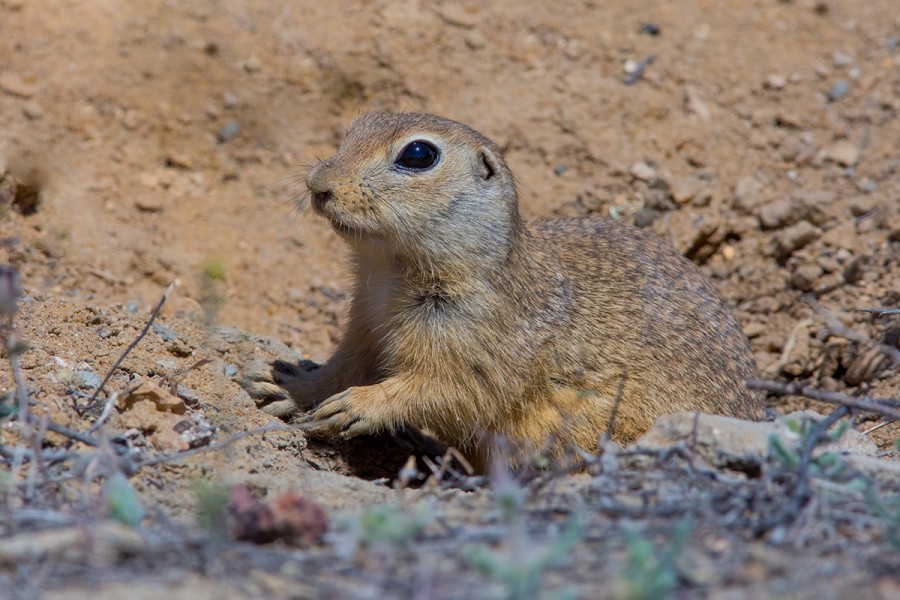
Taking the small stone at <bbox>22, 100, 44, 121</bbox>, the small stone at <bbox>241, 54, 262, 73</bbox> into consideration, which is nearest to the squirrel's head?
the small stone at <bbox>241, 54, 262, 73</bbox>

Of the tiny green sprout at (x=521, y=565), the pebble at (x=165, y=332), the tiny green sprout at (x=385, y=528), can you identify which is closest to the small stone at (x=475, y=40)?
the pebble at (x=165, y=332)

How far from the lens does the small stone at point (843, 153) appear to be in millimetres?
7320

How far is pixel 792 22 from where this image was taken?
8172 millimetres

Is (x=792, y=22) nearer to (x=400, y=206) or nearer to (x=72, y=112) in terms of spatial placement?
(x=400, y=206)

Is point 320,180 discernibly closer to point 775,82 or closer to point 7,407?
point 7,407

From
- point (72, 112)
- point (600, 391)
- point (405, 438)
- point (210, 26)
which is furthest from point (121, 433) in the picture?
point (210, 26)

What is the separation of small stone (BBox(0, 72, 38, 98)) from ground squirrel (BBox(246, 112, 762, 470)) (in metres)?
3.37

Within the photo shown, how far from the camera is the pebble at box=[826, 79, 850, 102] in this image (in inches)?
304

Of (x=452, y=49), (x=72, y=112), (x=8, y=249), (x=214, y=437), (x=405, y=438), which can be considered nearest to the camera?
(x=214, y=437)

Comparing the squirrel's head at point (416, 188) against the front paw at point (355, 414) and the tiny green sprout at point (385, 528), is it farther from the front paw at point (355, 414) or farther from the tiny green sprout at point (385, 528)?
the tiny green sprout at point (385, 528)

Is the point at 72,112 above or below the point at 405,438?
above

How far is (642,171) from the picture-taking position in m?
7.42

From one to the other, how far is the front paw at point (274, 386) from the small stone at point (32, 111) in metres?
3.14

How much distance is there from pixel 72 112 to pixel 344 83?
204 cm
